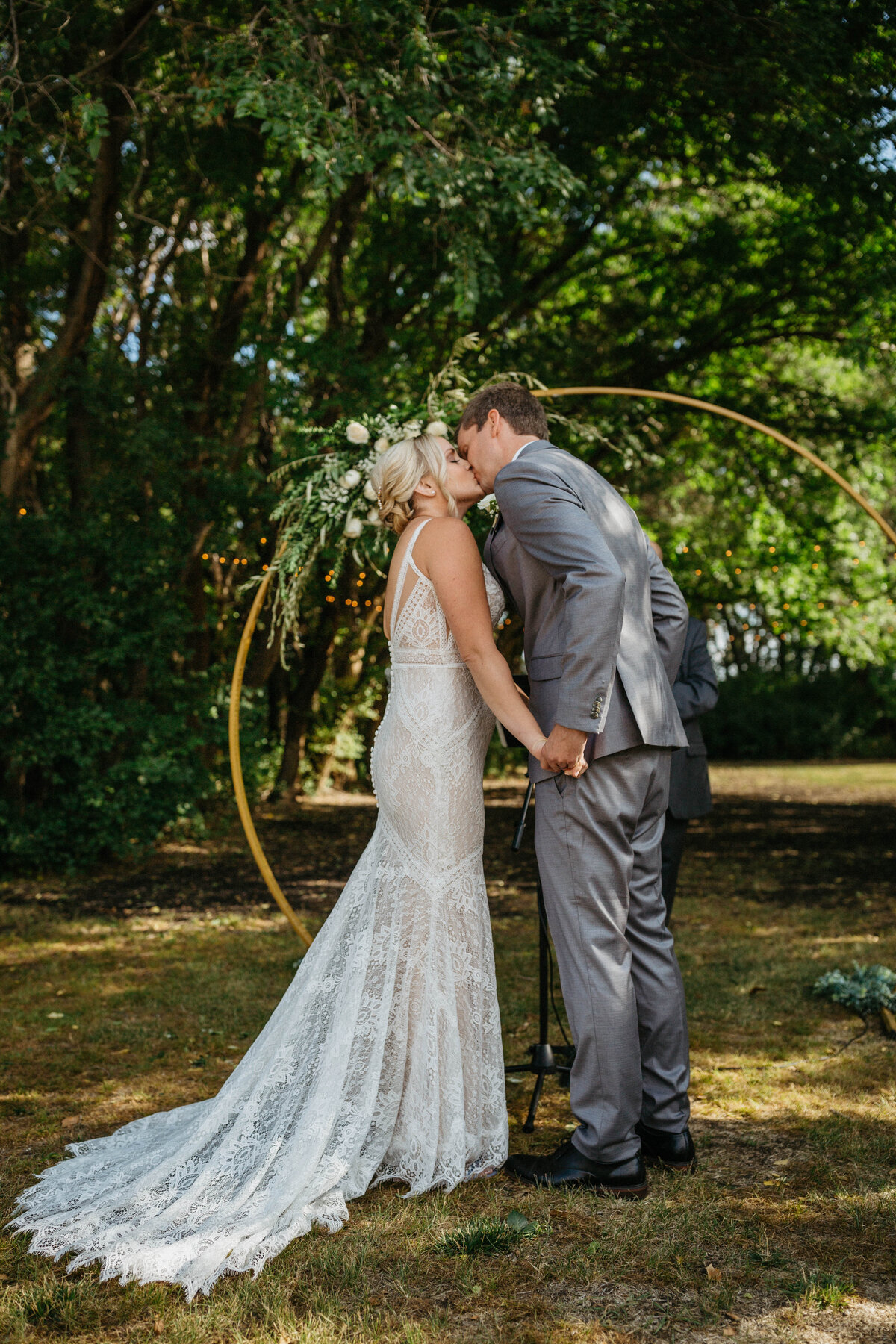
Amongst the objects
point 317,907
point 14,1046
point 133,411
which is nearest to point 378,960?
point 14,1046

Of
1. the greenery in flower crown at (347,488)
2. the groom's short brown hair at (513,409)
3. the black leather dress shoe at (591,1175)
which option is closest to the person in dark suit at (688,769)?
the greenery in flower crown at (347,488)

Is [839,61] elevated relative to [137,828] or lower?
elevated

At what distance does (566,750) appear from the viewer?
2.64 meters

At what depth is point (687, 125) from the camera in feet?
26.2

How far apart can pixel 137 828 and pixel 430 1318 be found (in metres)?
5.95

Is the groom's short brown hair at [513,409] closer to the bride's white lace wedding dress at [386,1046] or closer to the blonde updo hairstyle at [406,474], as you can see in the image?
the blonde updo hairstyle at [406,474]

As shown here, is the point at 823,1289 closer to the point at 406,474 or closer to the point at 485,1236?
the point at 485,1236

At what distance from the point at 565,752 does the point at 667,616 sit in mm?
1262

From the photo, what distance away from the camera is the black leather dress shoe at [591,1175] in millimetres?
2734

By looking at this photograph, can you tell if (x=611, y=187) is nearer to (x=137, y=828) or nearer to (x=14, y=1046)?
(x=137, y=828)

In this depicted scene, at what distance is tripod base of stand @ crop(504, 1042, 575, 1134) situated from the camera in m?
3.28

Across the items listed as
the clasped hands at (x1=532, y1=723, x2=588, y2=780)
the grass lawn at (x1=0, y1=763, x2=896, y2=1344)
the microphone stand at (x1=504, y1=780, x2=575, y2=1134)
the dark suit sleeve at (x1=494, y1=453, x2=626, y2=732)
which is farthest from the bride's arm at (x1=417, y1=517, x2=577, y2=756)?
the grass lawn at (x1=0, y1=763, x2=896, y2=1344)

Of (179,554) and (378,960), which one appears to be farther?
(179,554)

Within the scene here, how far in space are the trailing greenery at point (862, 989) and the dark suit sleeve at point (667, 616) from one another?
6.26 feet
